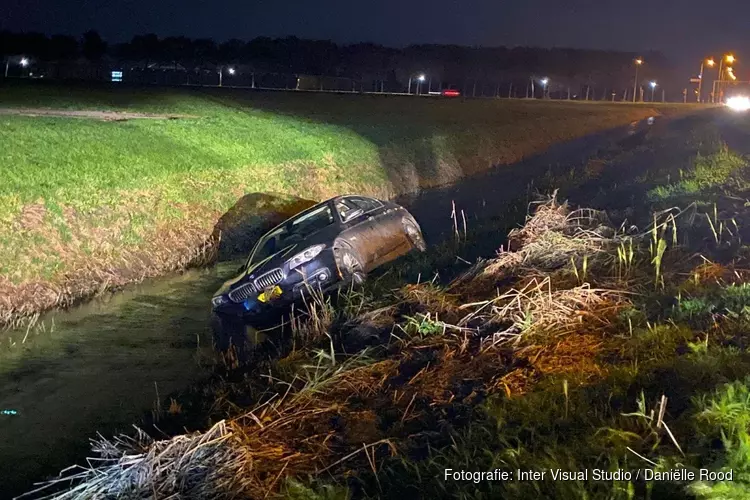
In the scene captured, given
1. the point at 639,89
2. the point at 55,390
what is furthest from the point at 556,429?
the point at 639,89

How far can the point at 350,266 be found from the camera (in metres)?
11.8

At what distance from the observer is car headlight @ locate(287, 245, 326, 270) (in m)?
11.5

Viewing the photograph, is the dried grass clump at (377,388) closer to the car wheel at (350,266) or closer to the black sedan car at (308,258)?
the black sedan car at (308,258)

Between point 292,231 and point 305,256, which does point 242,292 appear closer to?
→ point 305,256

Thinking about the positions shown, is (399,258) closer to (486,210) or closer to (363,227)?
(363,227)

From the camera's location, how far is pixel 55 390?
31.1ft

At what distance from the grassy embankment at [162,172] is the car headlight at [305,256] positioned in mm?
4234

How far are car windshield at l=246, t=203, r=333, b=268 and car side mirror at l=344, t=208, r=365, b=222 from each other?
0.25m

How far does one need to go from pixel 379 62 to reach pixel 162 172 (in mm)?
120281

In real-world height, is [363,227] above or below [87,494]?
above

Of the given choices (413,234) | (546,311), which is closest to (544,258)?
(546,311)

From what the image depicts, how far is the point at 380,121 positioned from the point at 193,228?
22165 mm

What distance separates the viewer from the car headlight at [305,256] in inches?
453

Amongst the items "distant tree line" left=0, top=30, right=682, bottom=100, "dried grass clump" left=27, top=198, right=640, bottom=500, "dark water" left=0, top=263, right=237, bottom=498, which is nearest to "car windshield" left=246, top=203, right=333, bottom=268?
"dark water" left=0, top=263, right=237, bottom=498
